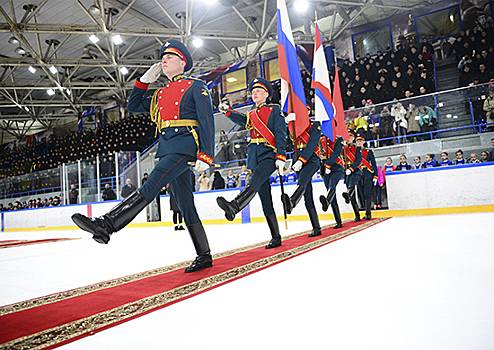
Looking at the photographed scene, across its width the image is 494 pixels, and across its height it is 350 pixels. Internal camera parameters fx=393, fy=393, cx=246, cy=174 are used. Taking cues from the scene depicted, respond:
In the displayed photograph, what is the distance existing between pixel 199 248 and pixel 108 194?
9.50m

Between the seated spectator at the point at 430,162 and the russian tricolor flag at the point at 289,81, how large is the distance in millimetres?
4726

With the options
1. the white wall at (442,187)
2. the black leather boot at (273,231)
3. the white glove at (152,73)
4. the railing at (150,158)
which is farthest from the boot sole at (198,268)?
the white wall at (442,187)

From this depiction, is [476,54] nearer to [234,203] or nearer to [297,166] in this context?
[297,166]

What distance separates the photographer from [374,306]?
172 cm

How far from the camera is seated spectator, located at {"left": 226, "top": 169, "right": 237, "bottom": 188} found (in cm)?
1066

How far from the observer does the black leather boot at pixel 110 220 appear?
2.31 meters

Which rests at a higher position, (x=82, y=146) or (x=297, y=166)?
(x=82, y=146)

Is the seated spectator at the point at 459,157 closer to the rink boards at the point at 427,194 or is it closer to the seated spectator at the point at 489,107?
the rink boards at the point at 427,194

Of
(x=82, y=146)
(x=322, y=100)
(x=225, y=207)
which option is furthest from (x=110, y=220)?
(x=82, y=146)

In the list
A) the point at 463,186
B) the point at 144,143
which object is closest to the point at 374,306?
the point at 463,186

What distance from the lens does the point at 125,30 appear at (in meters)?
13.2

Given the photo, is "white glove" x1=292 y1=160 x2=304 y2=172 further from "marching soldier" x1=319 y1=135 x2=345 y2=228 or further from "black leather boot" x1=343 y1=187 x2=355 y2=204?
"black leather boot" x1=343 y1=187 x2=355 y2=204

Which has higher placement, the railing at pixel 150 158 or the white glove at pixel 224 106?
the railing at pixel 150 158

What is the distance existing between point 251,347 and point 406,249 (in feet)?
7.86
